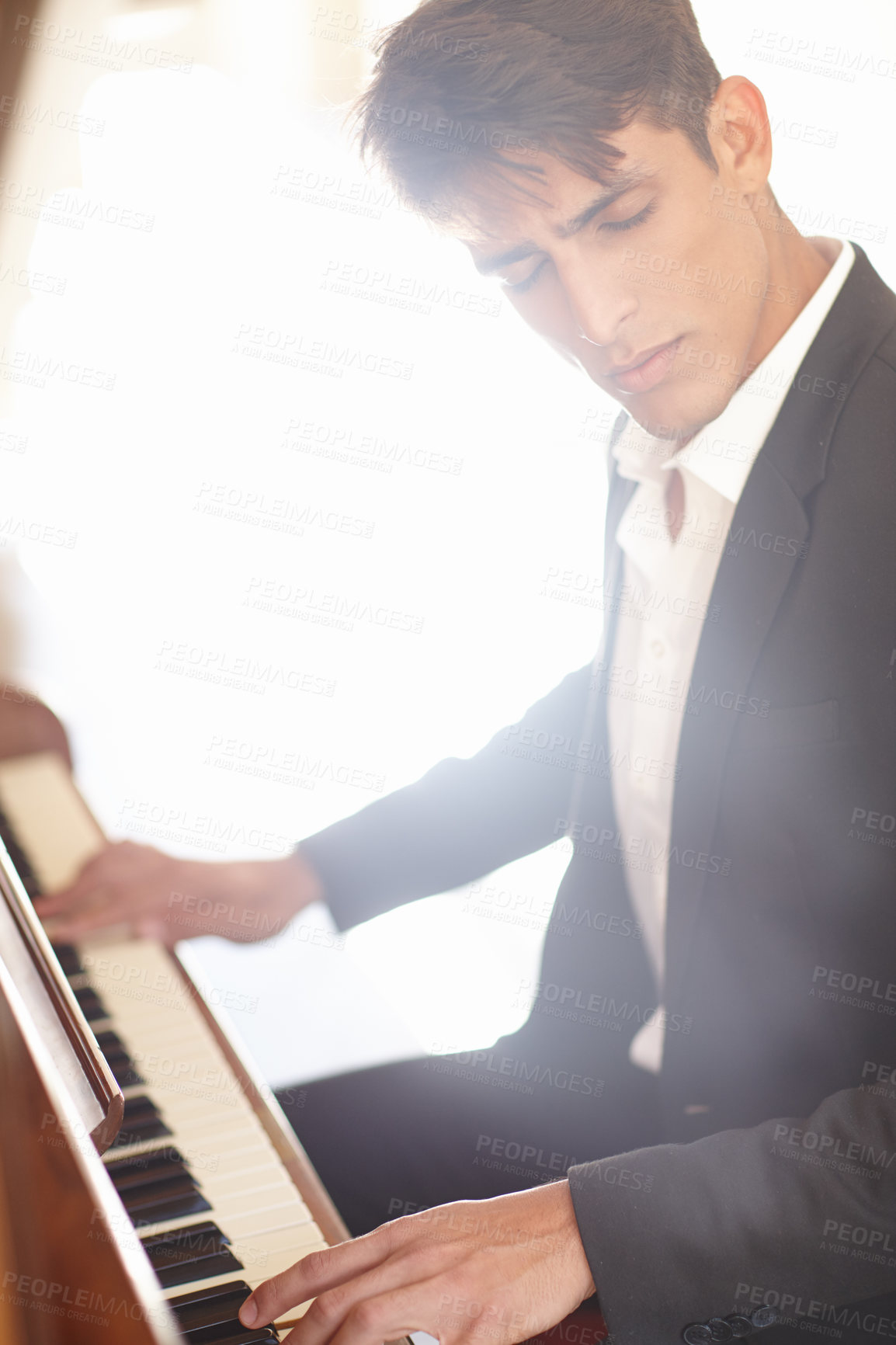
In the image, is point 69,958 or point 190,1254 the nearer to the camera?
point 190,1254

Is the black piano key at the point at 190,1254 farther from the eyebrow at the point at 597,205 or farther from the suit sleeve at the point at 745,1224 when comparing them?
the eyebrow at the point at 597,205

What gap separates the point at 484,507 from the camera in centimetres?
316

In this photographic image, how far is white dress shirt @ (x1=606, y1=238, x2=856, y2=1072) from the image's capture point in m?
1.36

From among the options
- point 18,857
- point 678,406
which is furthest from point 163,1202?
point 678,406

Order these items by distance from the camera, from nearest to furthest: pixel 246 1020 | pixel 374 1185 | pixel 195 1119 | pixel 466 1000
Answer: pixel 195 1119 → pixel 374 1185 → pixel 246 1020 → pixel 466 1000

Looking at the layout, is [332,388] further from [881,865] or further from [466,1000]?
[881,865]

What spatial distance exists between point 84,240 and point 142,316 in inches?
13.5

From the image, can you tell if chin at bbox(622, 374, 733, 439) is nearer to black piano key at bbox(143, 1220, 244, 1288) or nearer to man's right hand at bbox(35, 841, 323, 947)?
man's right hand at bbox(35, 841, 323, 947)

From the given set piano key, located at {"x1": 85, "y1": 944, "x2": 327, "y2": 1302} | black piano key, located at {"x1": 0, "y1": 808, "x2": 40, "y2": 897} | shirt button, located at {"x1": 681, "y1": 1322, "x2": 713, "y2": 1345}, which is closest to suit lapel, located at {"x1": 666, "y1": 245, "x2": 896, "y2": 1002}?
shirt button, located at {"x1": 681, "y1": 1322, "x2": 713, "y2": 1345}

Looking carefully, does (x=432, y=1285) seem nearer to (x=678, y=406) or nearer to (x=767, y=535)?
(x=767, y=535)

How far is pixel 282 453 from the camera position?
3.35m

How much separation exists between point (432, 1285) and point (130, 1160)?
14.3 inches

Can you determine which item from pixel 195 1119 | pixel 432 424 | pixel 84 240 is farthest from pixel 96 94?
pixel 195 1119

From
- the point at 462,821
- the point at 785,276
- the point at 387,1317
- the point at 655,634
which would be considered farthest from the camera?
the point at 462,821
